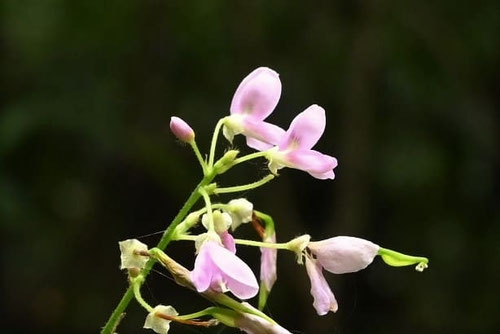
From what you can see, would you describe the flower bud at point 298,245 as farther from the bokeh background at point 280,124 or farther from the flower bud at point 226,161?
the bokeh background at point 280,124

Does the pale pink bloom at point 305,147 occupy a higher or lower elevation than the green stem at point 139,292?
higher

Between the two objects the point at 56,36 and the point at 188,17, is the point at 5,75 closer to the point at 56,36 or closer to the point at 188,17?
the point at 56,36

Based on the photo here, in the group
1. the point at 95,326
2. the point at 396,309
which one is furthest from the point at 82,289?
the point at 396,309

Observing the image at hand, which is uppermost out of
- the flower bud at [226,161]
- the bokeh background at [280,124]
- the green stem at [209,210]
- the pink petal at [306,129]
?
the pink petal at [306,129]

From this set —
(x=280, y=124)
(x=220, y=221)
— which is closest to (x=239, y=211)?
(x=220, y=221)

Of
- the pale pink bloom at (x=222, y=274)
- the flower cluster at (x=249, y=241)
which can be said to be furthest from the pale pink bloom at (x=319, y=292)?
the pale pink bloom at (x=222, y=274)
